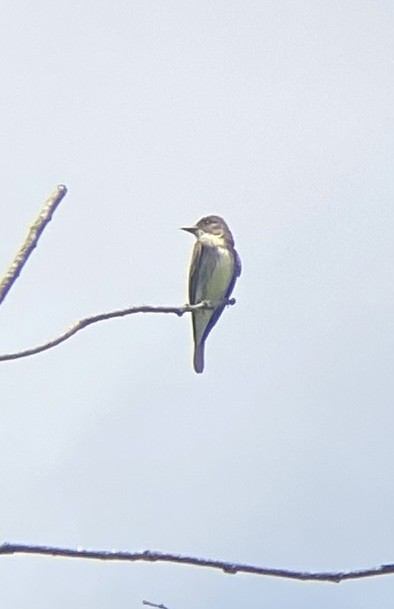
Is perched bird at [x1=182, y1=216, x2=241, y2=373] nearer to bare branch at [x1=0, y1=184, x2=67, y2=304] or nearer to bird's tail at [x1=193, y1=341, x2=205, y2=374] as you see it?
bird's tail at [x1=193, y1=341, x2=205, y2=374]

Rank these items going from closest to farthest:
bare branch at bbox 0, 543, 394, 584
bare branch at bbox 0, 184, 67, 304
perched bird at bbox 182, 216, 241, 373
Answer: bare branch at bbox 0, 543, 394, 584, bare branch at bbox 0, 184, 67, 304, perched bird at bbox 182, 216, 241, 373

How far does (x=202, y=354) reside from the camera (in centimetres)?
1892

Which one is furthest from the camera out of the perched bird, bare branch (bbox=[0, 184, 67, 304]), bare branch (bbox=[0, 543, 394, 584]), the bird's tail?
the bird's tail

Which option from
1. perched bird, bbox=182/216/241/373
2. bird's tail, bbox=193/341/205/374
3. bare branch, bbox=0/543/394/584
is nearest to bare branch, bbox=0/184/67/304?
bare branch, bbox=0/543/394/584

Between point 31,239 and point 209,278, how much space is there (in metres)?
16.0

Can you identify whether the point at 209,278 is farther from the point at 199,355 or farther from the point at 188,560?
the point at 188,560

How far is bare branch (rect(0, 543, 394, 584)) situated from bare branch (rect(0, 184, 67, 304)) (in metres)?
0.59

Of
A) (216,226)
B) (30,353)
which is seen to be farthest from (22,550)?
(216,226)

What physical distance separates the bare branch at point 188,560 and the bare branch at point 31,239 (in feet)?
1.93

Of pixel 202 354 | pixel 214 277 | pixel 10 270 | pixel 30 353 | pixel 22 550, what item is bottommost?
pixel 22 550

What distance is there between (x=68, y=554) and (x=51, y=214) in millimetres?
991

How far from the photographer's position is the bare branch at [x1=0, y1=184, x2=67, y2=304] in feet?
8.40

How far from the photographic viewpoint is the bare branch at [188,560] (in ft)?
6.34

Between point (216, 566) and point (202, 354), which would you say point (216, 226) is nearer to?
point (202, 354)
